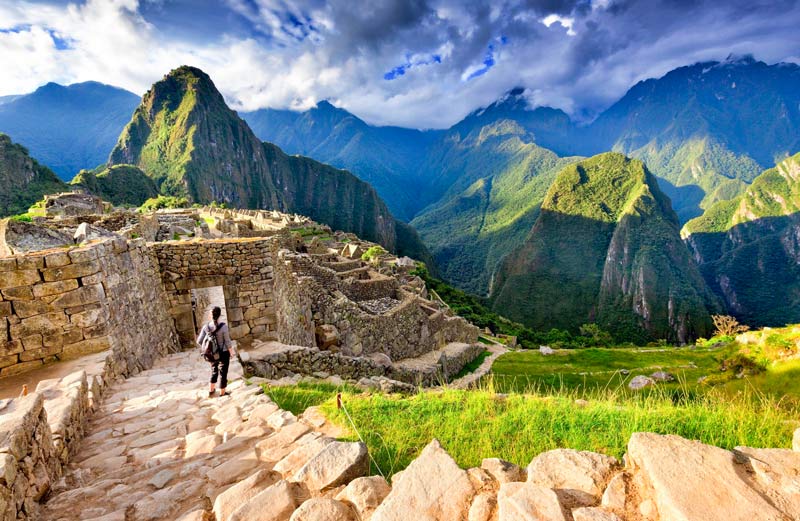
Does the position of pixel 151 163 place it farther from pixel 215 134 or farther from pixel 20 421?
pixel 20 421

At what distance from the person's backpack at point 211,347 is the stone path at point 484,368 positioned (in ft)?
41.6

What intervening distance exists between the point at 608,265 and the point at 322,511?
415 ft

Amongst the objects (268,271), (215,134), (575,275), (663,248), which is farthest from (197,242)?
(215,134)

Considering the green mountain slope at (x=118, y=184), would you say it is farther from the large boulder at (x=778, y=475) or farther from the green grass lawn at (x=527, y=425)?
the large boulder at (x=778, y=475)

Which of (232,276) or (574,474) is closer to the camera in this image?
(574,474)

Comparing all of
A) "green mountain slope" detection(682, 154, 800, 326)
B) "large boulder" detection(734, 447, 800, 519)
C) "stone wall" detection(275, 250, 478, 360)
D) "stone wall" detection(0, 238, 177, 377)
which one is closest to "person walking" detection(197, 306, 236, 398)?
"stone wall" detection(0, 238, 177, 377)

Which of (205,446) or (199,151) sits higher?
(199,151)

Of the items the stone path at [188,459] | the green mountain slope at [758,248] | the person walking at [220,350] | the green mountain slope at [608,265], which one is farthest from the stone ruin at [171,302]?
the green mountain slope at [758,248]

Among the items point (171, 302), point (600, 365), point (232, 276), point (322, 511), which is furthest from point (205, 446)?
point (600, 365)

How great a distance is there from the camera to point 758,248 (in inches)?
5261

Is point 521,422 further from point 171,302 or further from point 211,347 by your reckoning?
point 171,302

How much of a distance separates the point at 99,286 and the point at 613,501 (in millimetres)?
7245

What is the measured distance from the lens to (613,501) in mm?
2322

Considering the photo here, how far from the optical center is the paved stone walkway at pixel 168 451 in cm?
280
